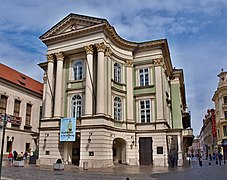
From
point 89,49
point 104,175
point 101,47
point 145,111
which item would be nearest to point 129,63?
point 101,47

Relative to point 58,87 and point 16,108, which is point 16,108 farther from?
point 58,87

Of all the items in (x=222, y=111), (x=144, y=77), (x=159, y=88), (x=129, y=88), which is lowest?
(x=159, y=88)

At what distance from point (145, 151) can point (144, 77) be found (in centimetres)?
878

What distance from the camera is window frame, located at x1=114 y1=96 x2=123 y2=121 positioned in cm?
2949

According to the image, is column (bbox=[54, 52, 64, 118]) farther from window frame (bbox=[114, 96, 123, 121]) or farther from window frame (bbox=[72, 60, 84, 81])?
window frame (bbox=[114, 96, 123, 121])

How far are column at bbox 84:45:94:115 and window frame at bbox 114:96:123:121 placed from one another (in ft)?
11.9

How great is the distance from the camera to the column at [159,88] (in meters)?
29.4

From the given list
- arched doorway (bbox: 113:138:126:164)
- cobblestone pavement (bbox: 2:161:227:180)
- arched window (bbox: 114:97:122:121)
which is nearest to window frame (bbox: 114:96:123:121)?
arched window (bbox: 114:97:122:121)

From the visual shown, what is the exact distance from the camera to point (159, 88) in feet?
98.8

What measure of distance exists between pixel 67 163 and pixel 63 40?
13963 mm

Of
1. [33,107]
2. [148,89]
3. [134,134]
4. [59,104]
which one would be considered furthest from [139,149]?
[33,107]

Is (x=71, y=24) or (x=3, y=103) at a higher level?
(x=71, y=24)

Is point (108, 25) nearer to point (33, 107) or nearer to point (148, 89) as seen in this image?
point (148, 89)

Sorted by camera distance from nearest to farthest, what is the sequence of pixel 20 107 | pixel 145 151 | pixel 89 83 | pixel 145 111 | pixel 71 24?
pixel 89 83 < pixel 145 151 < pixel 145 111 < pixel 71 24 < pixel 20 107
